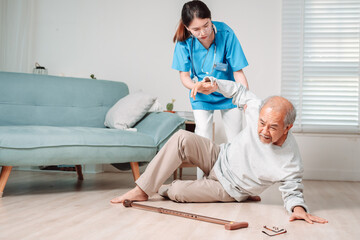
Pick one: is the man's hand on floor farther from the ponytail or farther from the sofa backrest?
the sofa backrest

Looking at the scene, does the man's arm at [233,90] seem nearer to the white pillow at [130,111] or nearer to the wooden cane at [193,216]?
the wooden cane at [193,216]

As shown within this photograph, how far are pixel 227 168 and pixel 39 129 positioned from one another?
1161mm

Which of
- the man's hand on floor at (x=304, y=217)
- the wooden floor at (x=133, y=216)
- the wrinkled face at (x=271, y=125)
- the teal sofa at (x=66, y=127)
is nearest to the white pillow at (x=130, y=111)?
the teal sofa at (x=66, y=127)

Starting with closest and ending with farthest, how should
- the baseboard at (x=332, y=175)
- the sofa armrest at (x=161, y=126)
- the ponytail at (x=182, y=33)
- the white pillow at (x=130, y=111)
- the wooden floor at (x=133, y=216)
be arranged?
the wooden floor at (x=133, y=216) < the ponytail at (x=182, y=33) < the sofa armrest at (x=161, y=126) < the white pillow at (x=130, y=111) < the baseboard at (x=332, y=175)

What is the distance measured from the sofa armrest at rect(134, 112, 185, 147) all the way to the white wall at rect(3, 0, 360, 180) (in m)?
1.07

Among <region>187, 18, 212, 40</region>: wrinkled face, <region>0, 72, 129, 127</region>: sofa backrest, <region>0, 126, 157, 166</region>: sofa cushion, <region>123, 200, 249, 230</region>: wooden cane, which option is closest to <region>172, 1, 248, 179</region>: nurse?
<region>187, 18, 212, 40</region>: wrinkled face

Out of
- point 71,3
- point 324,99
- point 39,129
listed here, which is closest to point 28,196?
point 39,129

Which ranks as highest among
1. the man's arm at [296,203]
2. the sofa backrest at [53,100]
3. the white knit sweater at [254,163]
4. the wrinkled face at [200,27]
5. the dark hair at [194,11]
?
the dark hair at [194,11]

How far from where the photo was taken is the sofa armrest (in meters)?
2.64

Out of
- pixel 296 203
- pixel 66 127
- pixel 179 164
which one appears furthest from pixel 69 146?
pixel 296 203

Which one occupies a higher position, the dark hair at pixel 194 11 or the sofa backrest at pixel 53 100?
the dark hair at pixel 194 11

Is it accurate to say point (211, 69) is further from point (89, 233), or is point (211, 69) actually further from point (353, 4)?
point (353, 4)

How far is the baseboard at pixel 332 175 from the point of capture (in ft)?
12.0

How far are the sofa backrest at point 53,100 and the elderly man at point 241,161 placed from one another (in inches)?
43.3
